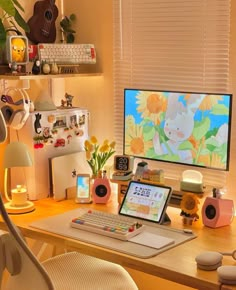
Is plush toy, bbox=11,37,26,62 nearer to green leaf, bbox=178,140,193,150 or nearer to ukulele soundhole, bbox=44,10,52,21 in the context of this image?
ukulele soundhole, bbox=44,10,52,21

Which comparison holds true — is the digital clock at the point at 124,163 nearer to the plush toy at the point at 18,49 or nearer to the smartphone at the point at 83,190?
the smartphone at the point at 83,190

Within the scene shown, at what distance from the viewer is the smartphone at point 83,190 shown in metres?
2.73

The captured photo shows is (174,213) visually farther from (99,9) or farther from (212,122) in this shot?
(99,9)

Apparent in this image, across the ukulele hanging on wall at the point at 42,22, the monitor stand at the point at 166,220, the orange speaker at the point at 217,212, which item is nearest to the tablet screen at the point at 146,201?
the monitor stand at the point at 166,220

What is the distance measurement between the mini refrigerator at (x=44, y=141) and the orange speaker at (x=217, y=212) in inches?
33.6

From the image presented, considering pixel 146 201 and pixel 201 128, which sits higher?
pixel 201 128

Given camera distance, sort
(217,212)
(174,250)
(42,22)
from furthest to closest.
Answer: (42,22), (217,212), (174,250)

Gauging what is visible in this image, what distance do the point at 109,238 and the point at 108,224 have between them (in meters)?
0.10

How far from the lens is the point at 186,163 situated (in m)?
2.60

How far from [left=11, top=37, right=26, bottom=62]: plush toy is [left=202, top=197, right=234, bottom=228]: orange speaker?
3.71 feet

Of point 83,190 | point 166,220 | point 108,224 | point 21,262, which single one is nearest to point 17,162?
point 83,190

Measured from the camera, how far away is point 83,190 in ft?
8.98

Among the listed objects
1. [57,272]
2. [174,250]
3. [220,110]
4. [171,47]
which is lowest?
[57,272]

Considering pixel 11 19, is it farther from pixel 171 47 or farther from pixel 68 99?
pixel 171 47
